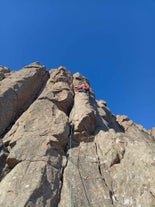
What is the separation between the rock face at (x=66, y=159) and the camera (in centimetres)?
1230

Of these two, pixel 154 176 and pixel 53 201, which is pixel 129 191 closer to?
pixel 154 176

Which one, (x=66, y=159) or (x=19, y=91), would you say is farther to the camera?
(x=19, y=91)

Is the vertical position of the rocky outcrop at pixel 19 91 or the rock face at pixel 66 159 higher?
the rocky outcrop at pixel 19 91

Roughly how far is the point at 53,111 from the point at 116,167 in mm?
7804

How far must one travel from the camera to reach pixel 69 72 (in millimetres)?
32406

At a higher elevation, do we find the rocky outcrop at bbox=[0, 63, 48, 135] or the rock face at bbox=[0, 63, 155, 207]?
the rocky outcrop at bbox=[0, 63, 48, 135]

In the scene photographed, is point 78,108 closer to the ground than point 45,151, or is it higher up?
higher up

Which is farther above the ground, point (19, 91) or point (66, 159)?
point (19, 91)

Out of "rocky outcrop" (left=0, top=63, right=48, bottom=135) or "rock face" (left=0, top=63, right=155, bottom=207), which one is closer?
"rock face" (left=0, top=63, right=155, bottom=207)

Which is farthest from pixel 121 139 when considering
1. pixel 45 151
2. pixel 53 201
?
pixel 53 201

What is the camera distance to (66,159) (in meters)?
15.6

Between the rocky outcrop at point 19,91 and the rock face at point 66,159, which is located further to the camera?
the rocky outcrop at point 19,91

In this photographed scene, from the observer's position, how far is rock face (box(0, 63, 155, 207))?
12.3 m

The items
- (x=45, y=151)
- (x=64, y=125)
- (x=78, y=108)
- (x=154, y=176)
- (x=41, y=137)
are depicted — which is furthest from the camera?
(x=78, y=108)
